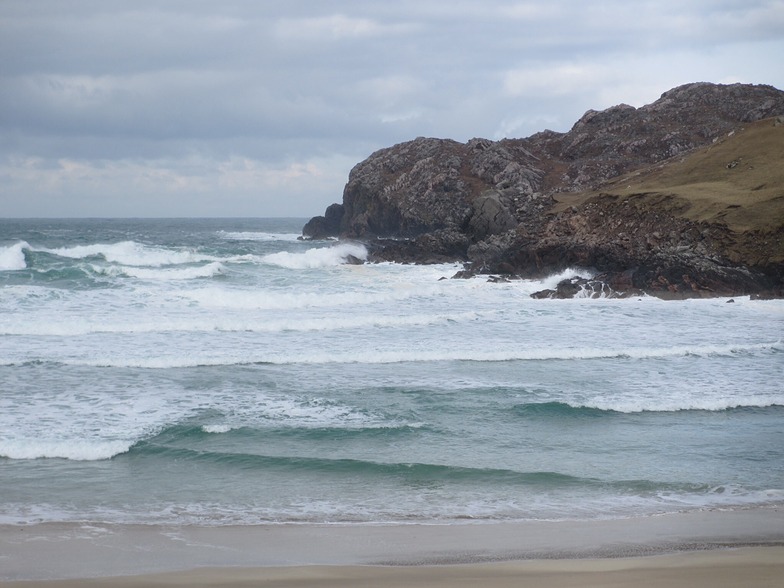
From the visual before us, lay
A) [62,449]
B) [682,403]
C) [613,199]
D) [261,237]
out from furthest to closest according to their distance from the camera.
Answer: [261,237], [613,199], [682,403], [62,449]

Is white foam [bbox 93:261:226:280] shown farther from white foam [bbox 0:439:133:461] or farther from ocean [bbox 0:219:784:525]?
white foam [bbox 0:439:133:461]

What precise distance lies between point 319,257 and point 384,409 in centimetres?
3255

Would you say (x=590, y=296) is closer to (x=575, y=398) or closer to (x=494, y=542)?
(x=575, y=398)

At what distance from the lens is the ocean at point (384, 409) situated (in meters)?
9.14

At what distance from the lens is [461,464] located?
10359mm

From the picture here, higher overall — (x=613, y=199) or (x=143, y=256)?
(x=613, y=199)

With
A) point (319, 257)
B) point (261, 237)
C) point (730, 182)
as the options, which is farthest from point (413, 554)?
point (261, 237)

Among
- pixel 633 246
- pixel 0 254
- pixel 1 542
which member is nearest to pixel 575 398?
pixel 1 542

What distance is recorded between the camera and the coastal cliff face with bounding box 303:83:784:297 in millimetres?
27859

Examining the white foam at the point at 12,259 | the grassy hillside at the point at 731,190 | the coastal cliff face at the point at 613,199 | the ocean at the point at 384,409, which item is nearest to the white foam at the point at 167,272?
the white foam at the point at 12,259

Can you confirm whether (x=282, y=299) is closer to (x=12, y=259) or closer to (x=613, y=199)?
(x=613, y=199)

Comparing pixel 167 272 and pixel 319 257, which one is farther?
pixel 319 257

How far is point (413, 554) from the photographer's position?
7.24 m

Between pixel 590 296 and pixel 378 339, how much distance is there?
10.3 m
